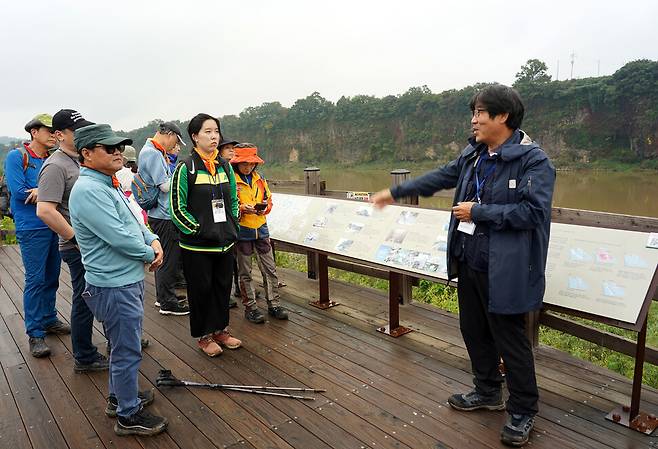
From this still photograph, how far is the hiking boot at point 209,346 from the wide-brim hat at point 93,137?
4.93 feet

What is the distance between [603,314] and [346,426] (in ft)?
4.18

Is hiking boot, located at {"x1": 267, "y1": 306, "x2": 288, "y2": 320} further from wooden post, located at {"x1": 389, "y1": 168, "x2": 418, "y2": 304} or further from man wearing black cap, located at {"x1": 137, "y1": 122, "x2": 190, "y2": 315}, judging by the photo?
wooden post, located at {"x1": 389, "y1": 168, "x2": 418, "y2": 304}

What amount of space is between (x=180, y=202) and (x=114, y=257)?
728mm

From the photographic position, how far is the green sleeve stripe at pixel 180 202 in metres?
2.72

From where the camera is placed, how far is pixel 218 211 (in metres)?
2.83

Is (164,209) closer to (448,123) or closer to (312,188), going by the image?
(312,188)

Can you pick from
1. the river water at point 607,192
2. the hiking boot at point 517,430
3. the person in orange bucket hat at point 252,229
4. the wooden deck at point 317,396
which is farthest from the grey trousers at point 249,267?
the river water at point 607,192

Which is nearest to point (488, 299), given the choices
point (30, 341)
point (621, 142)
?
point (30, 341)

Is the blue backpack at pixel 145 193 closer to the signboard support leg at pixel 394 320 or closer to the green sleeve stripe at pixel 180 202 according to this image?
the green sleeve stripe at pixel 180 202

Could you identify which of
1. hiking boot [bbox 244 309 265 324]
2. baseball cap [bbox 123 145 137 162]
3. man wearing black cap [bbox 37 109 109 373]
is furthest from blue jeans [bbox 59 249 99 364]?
baseball cap [bbox 123 145 137 162]

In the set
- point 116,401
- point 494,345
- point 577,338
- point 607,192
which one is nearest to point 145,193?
point 116,401

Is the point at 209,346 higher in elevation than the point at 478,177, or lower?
lower

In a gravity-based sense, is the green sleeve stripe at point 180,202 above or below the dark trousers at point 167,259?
above

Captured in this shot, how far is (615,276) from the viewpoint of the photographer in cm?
213
